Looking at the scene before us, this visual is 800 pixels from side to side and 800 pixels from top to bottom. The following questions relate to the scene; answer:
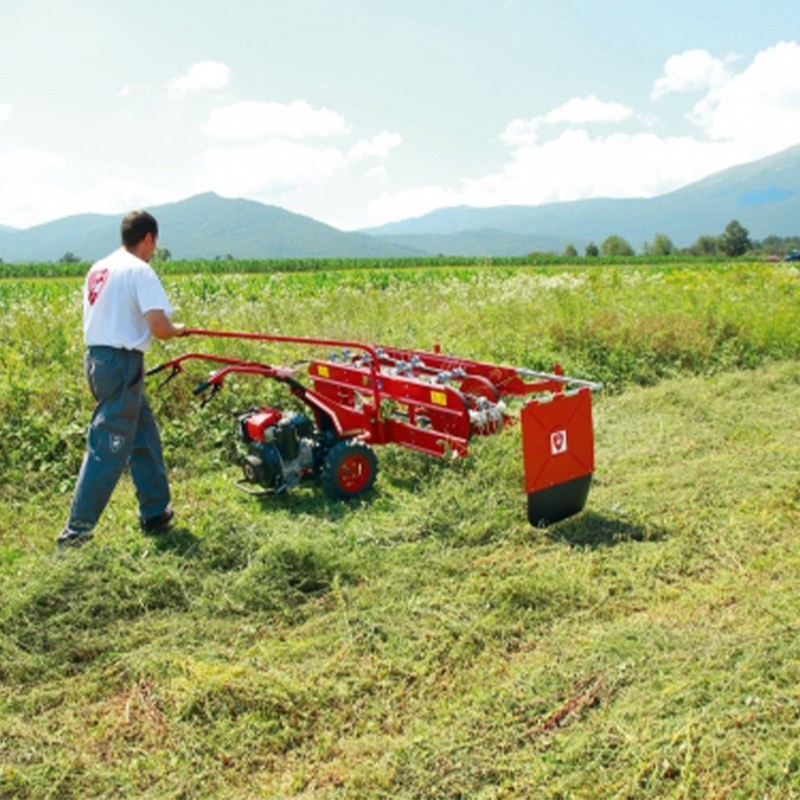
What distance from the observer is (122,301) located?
15.9 ft

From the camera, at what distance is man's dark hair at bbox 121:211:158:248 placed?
16.4 feet

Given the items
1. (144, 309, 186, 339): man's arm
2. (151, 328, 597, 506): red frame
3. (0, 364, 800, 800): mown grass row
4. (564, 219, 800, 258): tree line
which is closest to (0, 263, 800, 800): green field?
(0, 364, 800, 800): mown grass row

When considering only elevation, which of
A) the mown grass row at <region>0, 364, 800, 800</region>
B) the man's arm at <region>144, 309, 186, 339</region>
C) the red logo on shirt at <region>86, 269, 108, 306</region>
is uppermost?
the red logo on shirt at <region>86, 269, 108, 306</region>

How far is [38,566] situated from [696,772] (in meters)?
3.47

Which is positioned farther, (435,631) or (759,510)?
(759,510)

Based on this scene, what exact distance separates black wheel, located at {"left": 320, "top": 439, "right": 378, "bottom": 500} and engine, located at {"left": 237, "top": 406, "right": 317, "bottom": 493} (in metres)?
0.19

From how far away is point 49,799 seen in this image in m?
2.92

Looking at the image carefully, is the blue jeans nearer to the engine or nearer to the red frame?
the red frame

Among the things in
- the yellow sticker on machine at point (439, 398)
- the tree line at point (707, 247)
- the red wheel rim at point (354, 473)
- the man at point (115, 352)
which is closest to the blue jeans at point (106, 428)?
the man at point (115, 352)

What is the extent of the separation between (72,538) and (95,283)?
153cm

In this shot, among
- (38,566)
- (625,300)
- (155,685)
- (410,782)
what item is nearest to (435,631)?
(410,782)

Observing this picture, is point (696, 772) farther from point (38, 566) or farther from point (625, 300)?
point (625, 300)

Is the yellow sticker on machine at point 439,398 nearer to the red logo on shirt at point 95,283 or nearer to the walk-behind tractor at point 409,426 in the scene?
the walk-behind tractor at point 409,426

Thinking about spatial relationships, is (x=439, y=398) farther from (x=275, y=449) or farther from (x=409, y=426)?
(x=275, y=449)
